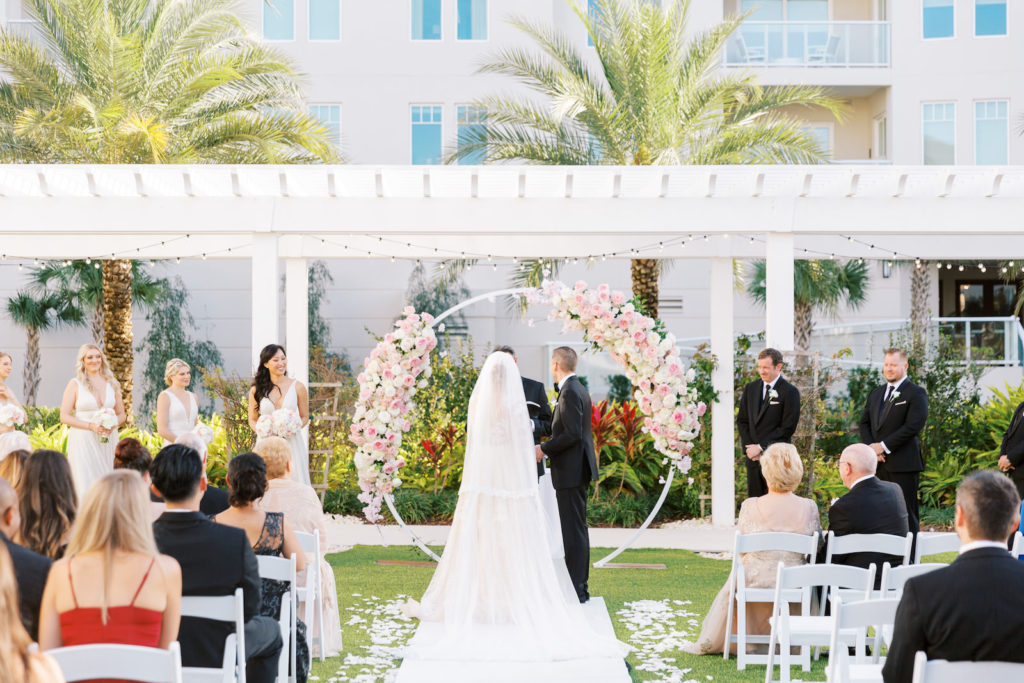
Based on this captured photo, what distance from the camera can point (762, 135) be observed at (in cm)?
1434

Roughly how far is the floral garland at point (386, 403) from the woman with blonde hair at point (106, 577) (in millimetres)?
5305

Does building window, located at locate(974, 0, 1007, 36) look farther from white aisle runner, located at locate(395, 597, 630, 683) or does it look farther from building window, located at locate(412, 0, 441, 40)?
white aisle runner, located at locate(395, 597, 630, 683)

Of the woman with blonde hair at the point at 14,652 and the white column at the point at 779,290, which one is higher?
the white column at the point at 779,290

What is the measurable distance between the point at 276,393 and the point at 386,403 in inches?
40.5

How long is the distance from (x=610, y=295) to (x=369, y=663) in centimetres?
412

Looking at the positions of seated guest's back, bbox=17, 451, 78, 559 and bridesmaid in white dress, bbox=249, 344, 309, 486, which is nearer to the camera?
seated guest's back, bbox=17, 451, 78, 559

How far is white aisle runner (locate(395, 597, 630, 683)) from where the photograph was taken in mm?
6344

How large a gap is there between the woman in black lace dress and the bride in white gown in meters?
1.71

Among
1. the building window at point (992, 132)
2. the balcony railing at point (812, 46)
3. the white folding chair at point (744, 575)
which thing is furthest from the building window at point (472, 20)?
the white folding chair at point (744, 575)

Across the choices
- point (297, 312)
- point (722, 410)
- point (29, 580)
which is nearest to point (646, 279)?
point (722, 410)

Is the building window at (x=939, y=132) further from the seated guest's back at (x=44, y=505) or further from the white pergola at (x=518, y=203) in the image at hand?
the seated guest's back at (x=44, y=505)

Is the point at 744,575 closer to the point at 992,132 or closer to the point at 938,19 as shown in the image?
the point at 992,132

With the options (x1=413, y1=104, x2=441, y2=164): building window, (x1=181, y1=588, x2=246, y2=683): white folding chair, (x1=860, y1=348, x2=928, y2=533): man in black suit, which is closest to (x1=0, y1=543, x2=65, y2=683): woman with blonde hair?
(x1=181, y1=588, x2=246, y2=683): white folding chair

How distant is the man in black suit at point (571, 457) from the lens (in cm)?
820
